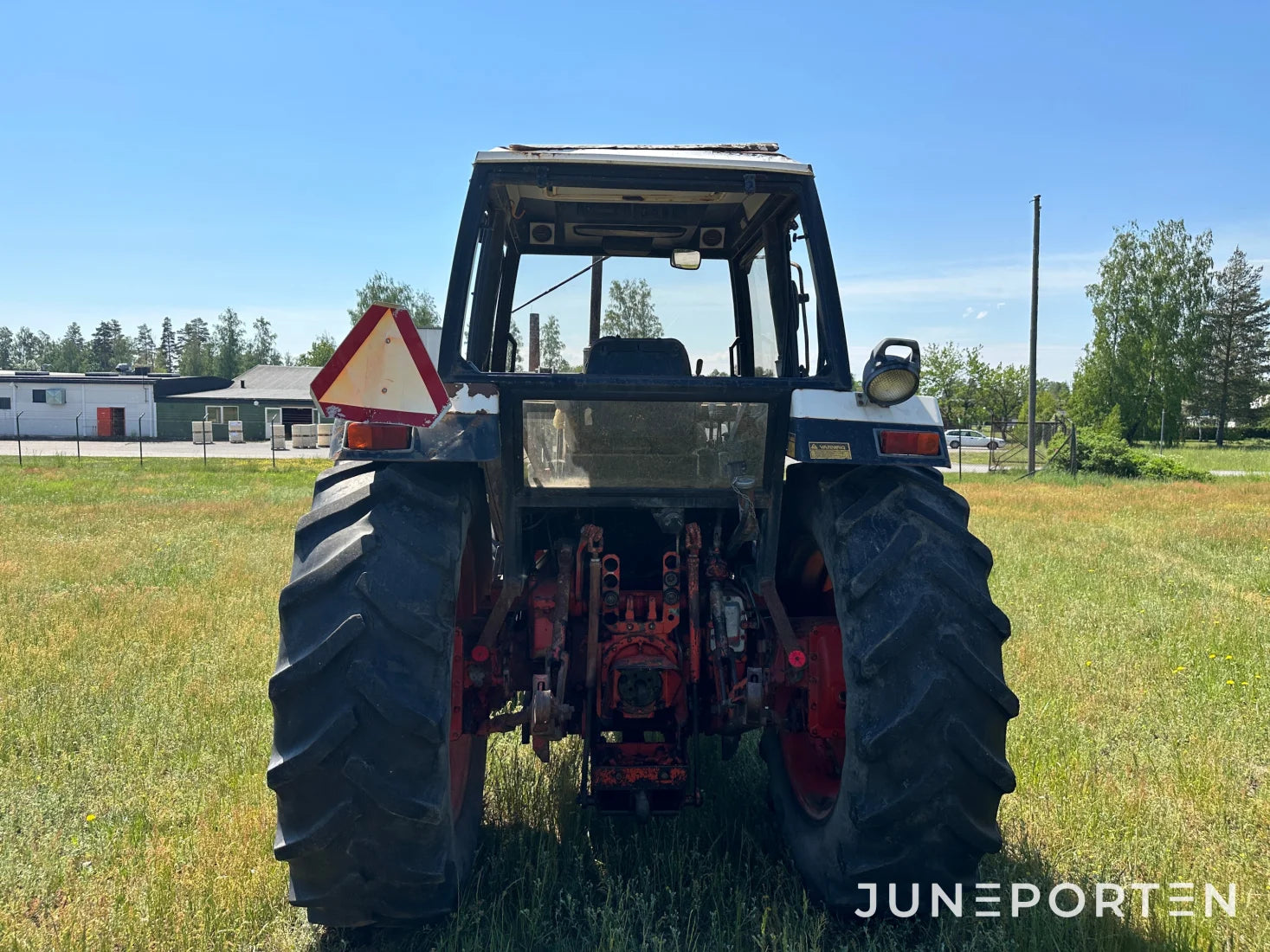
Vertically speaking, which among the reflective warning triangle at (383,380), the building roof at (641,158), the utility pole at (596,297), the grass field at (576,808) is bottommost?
the grass field at (576,808)

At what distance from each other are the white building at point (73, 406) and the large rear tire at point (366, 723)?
53484 millimetres

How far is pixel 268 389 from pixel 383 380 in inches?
2284

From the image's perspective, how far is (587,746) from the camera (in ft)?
11.0

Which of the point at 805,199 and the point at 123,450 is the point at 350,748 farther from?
the point at 123,450

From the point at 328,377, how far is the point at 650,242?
194cm

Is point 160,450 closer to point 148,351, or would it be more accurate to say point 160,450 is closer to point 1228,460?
point 1228,460

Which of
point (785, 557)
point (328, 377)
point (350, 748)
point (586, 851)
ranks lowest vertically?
point (586, 851)

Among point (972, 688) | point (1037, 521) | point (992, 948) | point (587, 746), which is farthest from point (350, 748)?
point (1037, 521)

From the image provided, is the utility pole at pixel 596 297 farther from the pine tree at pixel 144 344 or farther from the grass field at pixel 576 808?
the pine tree at pixel 144 344

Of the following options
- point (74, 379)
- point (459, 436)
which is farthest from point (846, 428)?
point (74, 379)

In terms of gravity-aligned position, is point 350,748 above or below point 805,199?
below

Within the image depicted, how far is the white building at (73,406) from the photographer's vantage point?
49750mm

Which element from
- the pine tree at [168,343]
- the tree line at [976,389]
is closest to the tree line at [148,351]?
the pine tree at [168,343]

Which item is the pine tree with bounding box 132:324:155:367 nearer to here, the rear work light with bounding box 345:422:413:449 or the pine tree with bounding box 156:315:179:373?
the pine tree with bounding box 156:315:179:373
